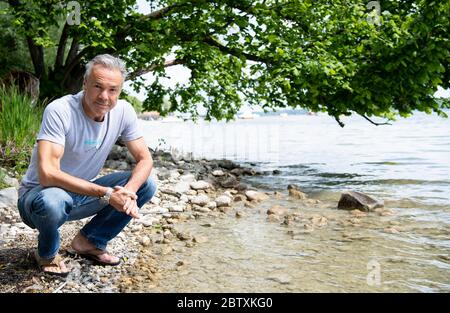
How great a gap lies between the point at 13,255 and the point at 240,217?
10.9ft

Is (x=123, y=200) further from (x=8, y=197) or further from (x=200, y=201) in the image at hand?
(x=200, y=201)

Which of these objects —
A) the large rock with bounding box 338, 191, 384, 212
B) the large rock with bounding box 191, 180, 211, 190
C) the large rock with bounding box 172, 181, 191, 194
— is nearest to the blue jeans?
the large rock with bounding box 172, 181, 191, 194

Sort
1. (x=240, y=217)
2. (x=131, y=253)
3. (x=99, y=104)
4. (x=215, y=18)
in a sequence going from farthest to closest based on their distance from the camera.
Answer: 1. (x=215, y=18)
2. (x=240, y=217)
3. (x=131, y=253)
4. (x=99, y=104)

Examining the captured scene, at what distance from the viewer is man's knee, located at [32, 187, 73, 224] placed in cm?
330

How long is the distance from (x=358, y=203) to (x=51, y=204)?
5156 millimetres

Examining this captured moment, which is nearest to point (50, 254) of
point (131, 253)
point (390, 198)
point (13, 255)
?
point (13, 255)

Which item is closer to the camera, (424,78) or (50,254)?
(50,254)

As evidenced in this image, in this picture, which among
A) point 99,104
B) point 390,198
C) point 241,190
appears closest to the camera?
point 99,104

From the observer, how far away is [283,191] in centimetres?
916

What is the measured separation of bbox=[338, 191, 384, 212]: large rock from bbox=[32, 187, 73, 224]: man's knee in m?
5.03

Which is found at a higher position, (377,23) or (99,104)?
(377,23)

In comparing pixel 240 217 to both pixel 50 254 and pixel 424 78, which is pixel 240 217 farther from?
pixel 424 78
